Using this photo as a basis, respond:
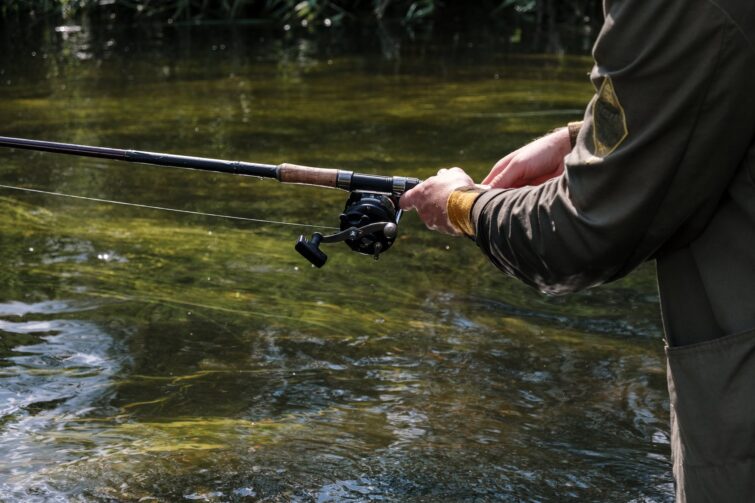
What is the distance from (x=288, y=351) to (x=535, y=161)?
167cm

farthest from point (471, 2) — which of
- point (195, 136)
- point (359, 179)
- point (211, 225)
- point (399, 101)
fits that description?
point (359, 179)

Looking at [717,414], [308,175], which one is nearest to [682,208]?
[717,414]

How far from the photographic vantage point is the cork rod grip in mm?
2352

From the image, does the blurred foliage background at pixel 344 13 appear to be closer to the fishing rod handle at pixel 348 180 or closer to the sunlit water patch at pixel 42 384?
the sunlit water patch at pixel 42 384

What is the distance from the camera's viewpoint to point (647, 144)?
143cm

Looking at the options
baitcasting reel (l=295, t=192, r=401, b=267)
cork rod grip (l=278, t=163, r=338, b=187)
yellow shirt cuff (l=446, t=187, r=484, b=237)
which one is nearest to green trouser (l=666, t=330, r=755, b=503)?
yellow shirt cuff (l=446, t=187, r=484, b=237)

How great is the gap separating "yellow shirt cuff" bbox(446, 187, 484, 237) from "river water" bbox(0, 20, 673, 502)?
1.03m

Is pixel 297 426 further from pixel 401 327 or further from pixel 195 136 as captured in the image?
pixel 195 136

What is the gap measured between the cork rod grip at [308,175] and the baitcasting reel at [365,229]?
0.42 feet

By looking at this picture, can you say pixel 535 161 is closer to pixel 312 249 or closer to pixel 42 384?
pixel 312 249

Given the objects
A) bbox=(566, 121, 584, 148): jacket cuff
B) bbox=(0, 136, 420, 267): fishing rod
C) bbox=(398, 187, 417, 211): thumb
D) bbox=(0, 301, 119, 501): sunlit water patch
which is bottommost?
bbox=(0, 301, 119, 501): sunlit water patch

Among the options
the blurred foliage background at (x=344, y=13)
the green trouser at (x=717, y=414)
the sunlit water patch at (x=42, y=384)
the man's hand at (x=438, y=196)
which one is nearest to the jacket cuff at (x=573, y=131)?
the man's hand at (x=438, y=196)

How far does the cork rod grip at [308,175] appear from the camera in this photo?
235 centimetres

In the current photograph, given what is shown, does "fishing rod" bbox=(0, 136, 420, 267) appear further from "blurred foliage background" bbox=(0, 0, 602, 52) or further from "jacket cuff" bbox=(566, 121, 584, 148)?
"blurred foliage background" bbox=(0, 0, 602, 52)
